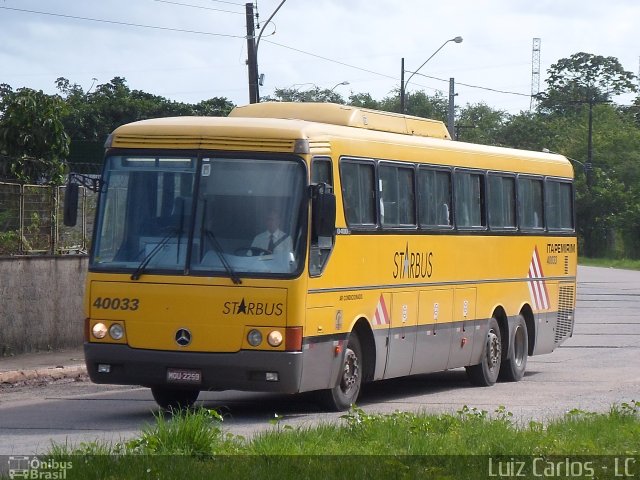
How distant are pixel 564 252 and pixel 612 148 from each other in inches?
3211

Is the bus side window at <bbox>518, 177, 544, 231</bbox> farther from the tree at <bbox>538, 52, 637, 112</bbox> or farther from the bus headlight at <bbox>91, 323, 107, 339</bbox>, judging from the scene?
the tree at <bbox>538, 52, 637, 112</bbox>

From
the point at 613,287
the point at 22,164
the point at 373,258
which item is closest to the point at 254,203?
the point at 373,258

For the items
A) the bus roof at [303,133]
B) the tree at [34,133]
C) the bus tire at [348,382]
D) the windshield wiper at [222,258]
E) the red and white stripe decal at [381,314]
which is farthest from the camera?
the tree at [34,133]

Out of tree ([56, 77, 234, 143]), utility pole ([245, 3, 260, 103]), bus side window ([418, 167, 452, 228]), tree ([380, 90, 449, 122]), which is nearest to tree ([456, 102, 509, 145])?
tree ([380, 90, 449, 122])

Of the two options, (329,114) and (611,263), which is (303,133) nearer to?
(329,114)

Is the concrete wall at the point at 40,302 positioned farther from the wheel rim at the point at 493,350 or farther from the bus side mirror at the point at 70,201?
the wheel rim at the point at 493,350

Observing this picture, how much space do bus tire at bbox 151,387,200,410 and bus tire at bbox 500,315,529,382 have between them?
589cm

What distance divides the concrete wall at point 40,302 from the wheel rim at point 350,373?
301 inches

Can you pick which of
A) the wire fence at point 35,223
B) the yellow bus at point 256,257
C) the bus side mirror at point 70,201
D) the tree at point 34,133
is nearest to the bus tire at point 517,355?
the yellow bus at point 256,257

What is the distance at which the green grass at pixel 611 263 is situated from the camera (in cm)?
8019

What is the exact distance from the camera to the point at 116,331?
13414mm

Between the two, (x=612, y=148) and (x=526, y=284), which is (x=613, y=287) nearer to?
(x=526, y=284)

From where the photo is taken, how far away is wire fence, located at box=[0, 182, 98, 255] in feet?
69.6

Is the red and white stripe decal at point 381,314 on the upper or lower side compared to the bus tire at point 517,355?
upper
